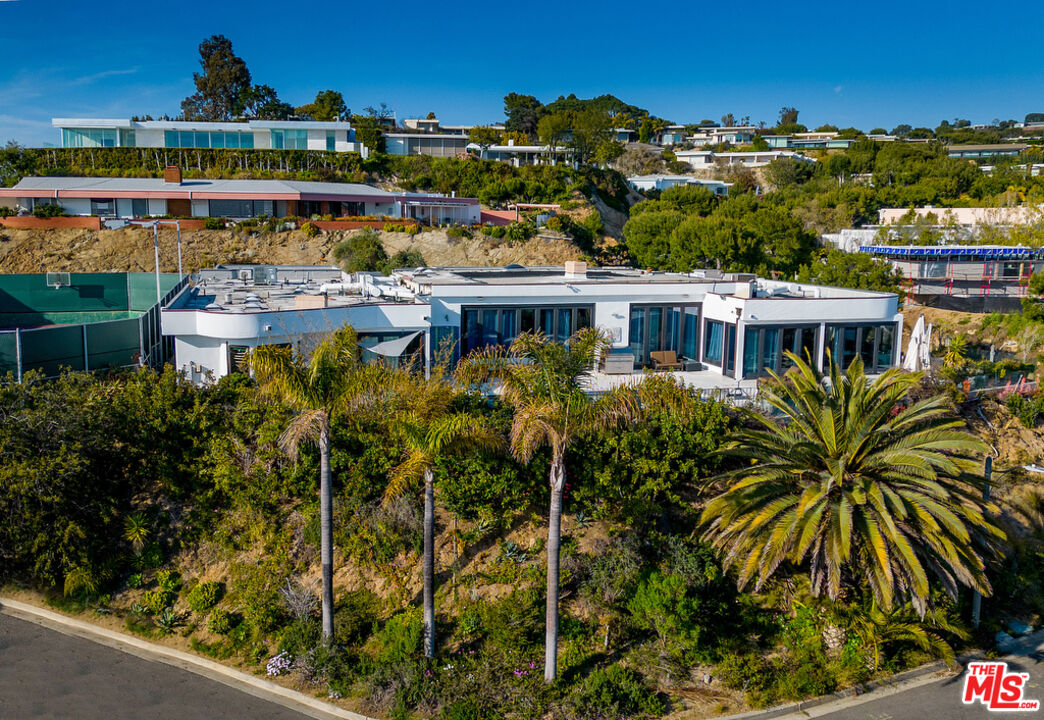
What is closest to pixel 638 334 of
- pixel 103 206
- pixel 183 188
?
pixel 183 188

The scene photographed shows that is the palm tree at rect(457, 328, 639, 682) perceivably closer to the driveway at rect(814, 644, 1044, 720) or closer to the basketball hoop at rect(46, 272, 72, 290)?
the driveway at rect(814, 644, 1044, 720)

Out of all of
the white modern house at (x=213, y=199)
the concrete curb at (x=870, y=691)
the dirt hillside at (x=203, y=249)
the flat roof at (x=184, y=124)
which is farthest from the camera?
the flat roof at (x=184, y=124)

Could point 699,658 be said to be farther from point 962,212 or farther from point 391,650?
point 962,212

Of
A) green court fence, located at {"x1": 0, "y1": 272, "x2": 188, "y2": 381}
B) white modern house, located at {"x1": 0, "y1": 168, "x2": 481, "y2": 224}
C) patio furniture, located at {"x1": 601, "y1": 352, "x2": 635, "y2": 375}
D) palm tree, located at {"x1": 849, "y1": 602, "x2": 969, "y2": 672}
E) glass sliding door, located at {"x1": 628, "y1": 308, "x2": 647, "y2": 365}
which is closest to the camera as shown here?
palm tree, located at {"x1": 849, "y1": 602, "x2": 969, "y2": 672}

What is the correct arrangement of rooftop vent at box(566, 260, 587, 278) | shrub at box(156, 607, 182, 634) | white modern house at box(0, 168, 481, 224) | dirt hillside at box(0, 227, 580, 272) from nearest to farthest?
shrub at box(156, 607, 182, 634)
rooftop vent at box(566, 260, 587, 278)
dirt hillside at box(0, 227, 580, 272)
white modern house at box(0, 168, 481, 224)

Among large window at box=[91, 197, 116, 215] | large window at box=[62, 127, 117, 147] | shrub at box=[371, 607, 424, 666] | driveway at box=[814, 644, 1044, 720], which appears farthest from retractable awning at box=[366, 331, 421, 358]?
large window at box=[62, 127, 117, 147]

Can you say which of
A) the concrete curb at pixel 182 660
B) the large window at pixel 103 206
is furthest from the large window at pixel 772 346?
the large window at pixel 103 206

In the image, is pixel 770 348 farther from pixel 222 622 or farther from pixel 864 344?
pixel 222 622

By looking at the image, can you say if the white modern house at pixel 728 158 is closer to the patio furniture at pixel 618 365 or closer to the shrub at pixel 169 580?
the patio furniture at pixel 618 365

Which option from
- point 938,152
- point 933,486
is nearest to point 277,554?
point 933,486

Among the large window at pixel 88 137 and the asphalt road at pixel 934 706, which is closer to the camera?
the asphalt road at pixel 934 706
